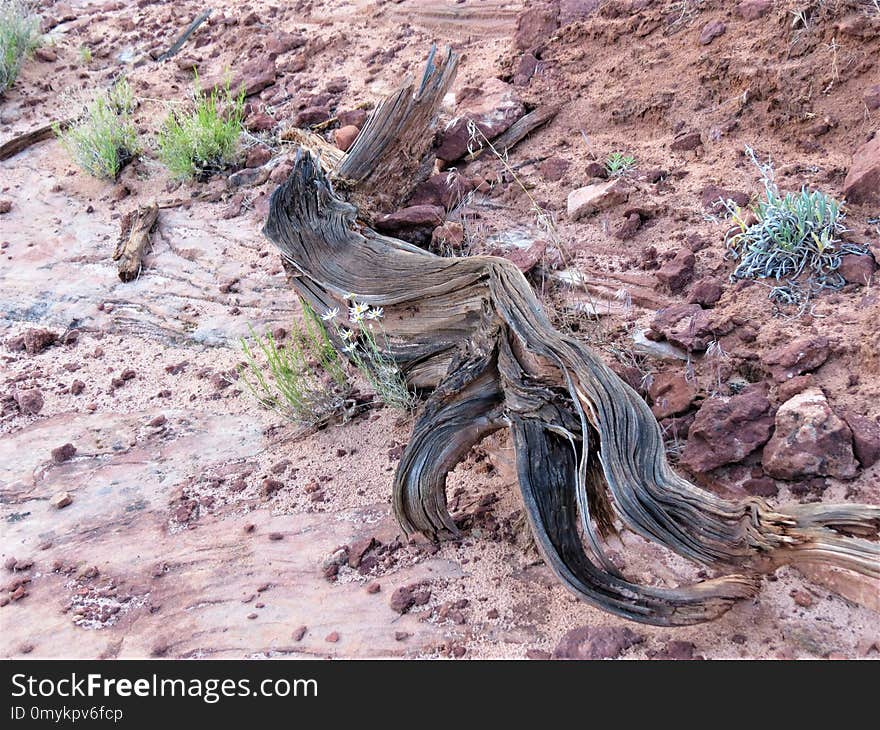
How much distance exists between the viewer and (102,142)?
5441mm

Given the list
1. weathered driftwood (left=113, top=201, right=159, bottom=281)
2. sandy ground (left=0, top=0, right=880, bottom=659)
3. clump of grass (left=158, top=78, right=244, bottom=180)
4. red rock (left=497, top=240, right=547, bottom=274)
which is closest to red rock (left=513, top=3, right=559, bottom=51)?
sandy ground (left=0, top=0, right=880, bottom=659)

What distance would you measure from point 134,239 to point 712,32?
3.29m

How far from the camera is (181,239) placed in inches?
188

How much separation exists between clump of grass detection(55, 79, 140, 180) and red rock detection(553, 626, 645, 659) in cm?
444

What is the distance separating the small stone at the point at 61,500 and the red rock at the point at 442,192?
203 cm

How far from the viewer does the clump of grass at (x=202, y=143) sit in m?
5.11

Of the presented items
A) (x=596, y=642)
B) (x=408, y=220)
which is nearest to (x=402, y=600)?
(x=596, y=642)

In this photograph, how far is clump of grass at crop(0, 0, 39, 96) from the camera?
263 inches

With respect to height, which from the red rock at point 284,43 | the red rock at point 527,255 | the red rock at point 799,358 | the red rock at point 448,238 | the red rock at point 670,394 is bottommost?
the red rock at point 670,394

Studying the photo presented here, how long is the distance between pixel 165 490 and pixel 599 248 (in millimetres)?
2059

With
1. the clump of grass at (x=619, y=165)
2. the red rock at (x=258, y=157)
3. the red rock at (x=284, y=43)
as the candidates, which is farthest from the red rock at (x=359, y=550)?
the red rock at (x=284, y=43)

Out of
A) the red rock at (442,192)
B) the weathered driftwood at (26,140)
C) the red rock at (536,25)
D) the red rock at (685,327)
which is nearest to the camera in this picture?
the red rock at (685,327)

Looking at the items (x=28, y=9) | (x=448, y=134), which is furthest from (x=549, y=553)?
(x=28, y=9)

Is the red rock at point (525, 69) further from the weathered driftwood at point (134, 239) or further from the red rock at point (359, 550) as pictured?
the red rock at point (359, 550)
